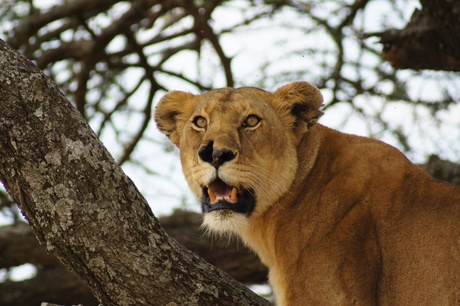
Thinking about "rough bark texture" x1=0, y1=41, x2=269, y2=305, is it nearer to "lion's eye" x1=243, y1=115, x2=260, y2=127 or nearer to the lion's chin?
the lion's chin

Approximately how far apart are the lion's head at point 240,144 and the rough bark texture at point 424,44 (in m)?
2.00

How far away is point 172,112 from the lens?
20.2 feet

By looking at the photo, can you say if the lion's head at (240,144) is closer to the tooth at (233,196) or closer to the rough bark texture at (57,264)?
the tooth at (233,196)

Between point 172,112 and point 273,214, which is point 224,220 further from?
point 172,112

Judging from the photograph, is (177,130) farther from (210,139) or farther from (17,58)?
(17,58)

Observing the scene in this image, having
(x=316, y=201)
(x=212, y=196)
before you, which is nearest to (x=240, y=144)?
(x=212, y=196)

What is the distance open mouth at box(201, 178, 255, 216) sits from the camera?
519 centimetres

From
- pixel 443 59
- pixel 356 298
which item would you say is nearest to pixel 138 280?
pixel 356 298

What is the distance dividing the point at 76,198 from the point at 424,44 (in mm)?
4207

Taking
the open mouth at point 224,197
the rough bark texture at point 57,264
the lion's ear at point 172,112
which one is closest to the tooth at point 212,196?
the open mouth at point 224,197

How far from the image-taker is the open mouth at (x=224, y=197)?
5.19 m

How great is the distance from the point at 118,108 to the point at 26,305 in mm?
2750

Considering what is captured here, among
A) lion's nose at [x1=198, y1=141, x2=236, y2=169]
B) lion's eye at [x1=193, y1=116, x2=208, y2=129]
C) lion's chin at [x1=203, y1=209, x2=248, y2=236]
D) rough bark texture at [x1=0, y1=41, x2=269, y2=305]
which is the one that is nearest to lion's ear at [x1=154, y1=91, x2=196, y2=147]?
lion's eye at [x1=193, y1=116, x2=208, y2=129]

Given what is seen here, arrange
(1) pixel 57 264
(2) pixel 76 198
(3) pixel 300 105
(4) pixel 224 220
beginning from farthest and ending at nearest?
(1) pixel 57 264
(3) pixel 300 105
(4) pixel 224 220
(2) pixel 76 198
